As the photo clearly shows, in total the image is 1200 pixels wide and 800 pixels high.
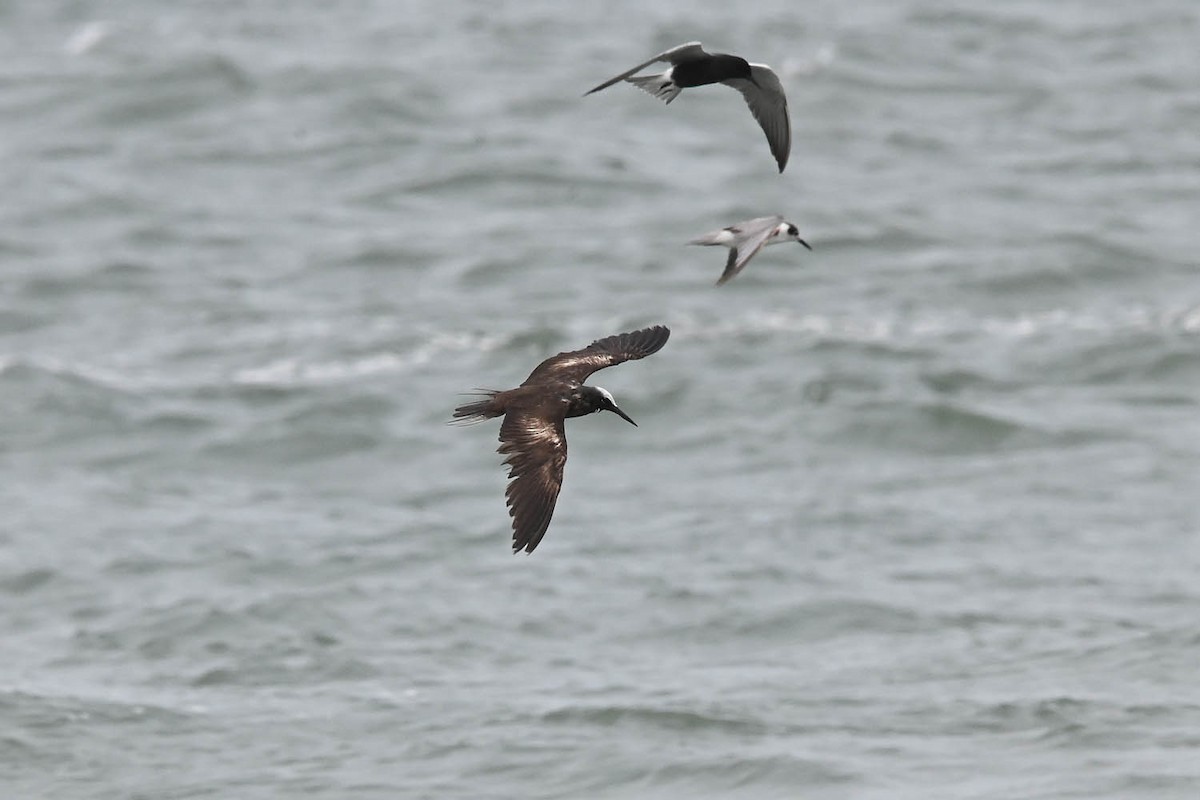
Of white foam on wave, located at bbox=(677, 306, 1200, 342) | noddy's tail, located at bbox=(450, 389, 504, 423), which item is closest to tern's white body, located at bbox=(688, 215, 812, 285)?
noddy's tail, located at bbox=(450, 389, 504, 423)

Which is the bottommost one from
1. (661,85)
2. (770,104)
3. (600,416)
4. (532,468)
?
(600,416)

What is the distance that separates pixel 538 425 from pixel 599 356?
0.81 meters

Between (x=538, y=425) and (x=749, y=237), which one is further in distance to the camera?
(x=749, y=237)

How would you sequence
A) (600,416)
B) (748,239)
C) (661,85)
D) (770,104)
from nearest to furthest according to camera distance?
(661,85), (770,104), (748,239), (600,416)

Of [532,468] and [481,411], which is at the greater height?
[481,411]

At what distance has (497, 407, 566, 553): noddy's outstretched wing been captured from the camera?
24.4 ft

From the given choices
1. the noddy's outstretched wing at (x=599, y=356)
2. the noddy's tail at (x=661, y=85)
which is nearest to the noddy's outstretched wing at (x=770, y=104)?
the noddy's tail at (x=661, y=85)

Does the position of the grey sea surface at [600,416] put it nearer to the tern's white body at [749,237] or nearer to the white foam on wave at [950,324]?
the white foam on wave at [950,324]

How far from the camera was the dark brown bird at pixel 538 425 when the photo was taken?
24.7ft

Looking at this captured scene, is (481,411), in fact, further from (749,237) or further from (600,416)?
(600,416)

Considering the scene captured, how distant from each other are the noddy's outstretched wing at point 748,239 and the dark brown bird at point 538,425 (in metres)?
0.78

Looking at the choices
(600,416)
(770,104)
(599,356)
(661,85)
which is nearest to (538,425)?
(599,356)

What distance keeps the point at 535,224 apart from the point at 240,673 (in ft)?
30.8

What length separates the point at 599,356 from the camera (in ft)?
28.3
